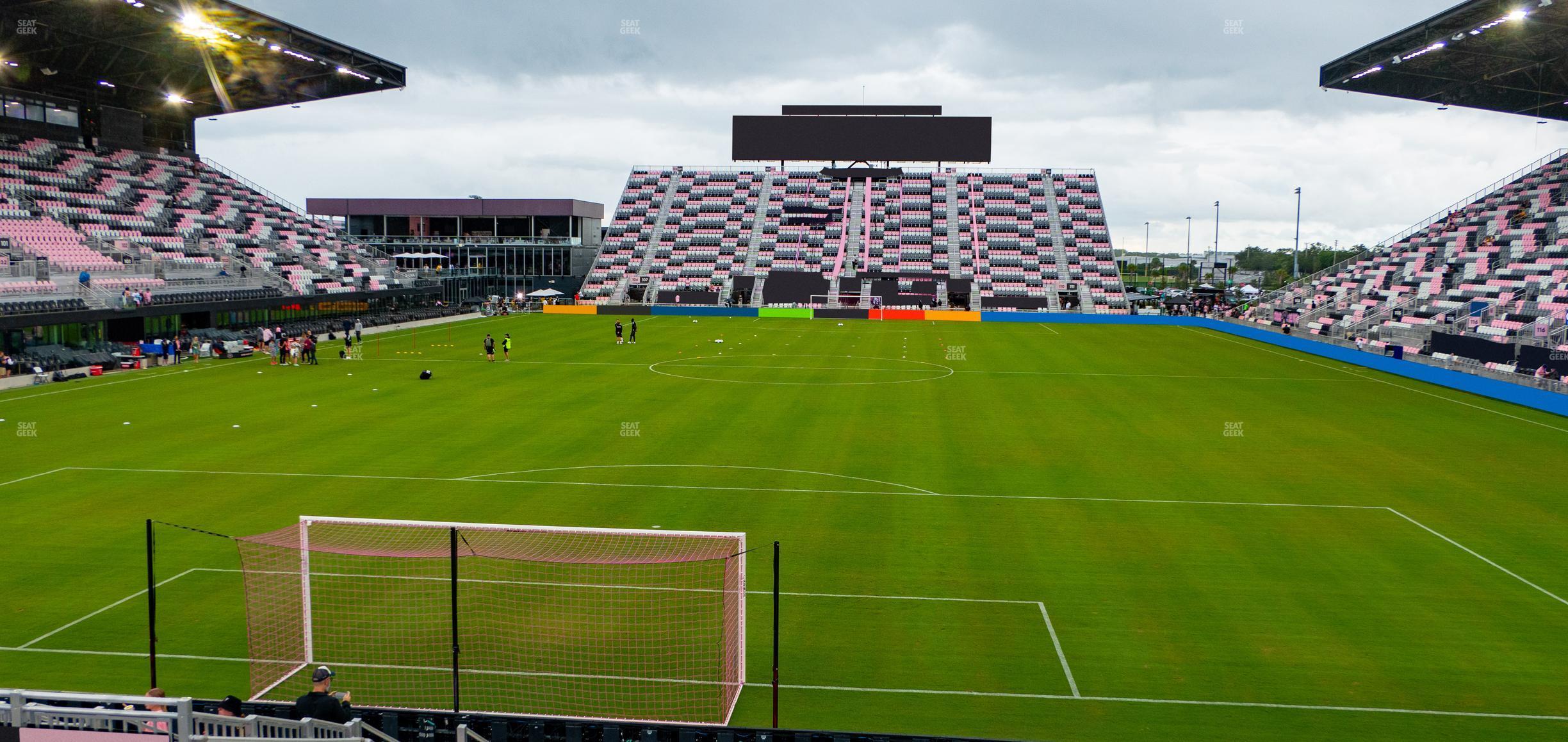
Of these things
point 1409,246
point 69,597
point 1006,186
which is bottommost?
point 69,597

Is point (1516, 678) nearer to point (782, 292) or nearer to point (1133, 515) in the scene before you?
point (1133, 515)

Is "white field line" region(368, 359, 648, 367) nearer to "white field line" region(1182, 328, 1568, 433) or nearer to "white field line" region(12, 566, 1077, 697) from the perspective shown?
"white field line" region(12, 566, 1077, 697)

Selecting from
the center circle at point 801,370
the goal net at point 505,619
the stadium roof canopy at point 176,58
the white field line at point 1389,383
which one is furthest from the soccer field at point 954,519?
the stadium roof canopy at point 176,58

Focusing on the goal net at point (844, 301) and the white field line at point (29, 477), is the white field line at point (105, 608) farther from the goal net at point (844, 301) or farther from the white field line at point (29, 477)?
the goal net at point (844, 301)

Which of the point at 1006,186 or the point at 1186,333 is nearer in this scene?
the point at 1186,333

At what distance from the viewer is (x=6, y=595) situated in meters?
14.4

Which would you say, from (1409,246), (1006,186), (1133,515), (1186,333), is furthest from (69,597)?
(1006,186)

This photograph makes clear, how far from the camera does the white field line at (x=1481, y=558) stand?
14867mm

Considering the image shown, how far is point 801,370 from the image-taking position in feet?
139

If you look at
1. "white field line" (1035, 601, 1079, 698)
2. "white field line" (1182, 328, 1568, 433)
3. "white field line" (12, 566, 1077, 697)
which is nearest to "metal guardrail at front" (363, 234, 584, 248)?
"white field line" (1182, 328, 1568, 433)

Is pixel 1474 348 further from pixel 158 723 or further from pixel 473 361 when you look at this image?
pixel 158 723

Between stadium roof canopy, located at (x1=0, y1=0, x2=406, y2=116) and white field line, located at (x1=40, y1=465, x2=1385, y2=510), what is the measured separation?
31.8m

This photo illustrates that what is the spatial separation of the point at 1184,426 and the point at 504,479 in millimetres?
19202

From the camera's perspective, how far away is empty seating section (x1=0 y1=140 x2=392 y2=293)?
50.4 meters
